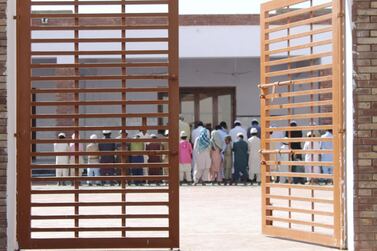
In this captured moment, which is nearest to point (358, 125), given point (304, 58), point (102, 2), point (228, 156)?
point (304, 58)

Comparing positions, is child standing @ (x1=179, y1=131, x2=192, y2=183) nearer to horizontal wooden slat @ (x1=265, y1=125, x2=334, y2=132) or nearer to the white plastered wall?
horizontal wooden slat @ (x1=265, y1=125, x2=334, y2=132)

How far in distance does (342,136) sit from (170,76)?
6.48ft

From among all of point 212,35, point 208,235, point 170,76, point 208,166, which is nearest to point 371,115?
point 170,76

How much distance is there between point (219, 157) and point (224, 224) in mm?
12852

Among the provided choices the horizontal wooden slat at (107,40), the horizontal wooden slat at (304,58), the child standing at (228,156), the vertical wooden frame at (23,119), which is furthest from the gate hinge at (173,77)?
the child standing at (228,156)

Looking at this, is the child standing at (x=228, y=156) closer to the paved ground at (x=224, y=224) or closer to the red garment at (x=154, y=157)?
the red garment at (x=154, y=157)

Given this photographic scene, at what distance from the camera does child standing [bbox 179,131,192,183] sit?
1017 inches

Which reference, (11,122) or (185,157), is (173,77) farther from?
(185,157)

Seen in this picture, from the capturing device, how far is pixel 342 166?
9.89 m

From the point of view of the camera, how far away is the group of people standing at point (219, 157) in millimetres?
25938

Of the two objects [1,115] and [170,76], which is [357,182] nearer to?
[170,76]

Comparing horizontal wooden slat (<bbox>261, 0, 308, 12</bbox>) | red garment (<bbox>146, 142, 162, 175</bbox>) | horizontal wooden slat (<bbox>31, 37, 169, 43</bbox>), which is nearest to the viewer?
Result: horizontal wooden slat (<bbox>31, 37, 169, 43</bbox>)

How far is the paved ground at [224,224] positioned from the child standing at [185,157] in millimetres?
3648

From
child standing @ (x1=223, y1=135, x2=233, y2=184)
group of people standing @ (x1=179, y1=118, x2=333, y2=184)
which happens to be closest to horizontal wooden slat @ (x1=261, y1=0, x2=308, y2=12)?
group of people standing @ (x1=179, y1=118, x2=333, y2=184)
